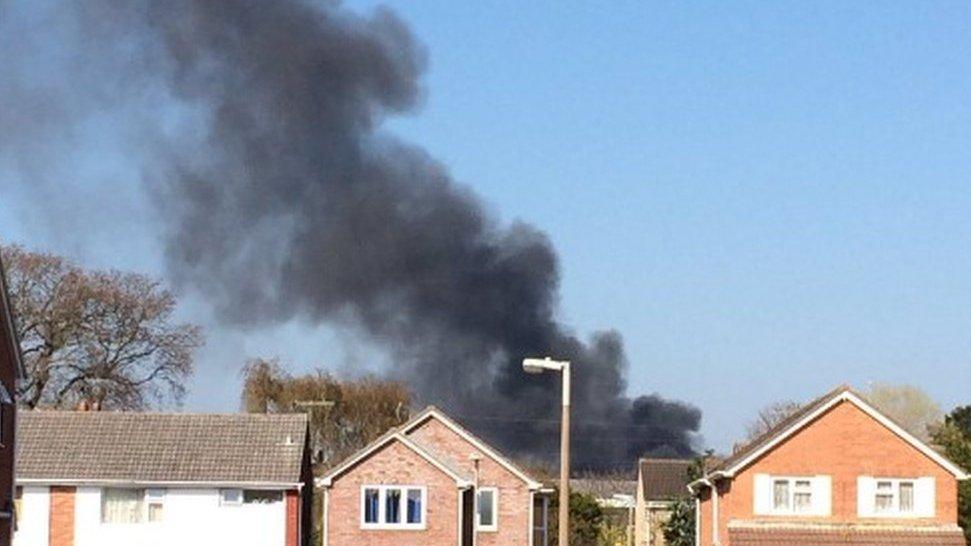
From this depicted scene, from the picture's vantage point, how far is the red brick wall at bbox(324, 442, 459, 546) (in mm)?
71188

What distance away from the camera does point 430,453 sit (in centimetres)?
7231

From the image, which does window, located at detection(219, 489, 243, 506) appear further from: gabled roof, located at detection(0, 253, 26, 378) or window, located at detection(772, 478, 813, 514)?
window, located at detection(772, 478, 813, 514)

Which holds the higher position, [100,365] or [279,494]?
[100,365]

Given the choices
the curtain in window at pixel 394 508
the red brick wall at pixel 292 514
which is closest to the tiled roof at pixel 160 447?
the red brick wall at pixel 292 514

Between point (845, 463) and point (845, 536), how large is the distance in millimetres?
2414

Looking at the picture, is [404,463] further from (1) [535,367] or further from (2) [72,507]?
(1) [535,367]

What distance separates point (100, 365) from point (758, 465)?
45.0 metres

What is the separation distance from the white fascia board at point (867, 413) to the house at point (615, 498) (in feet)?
133

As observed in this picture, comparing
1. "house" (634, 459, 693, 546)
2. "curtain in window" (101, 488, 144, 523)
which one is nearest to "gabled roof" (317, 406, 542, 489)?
"curtain in window" (101, 488, 144, 523)

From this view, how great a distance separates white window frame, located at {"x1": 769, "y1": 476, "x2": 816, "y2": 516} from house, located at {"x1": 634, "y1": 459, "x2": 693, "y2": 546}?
1794 inches

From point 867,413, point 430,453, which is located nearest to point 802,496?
point 867,413

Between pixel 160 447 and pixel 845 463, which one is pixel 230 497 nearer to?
pixel 160 447

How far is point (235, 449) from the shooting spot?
71.0 meters

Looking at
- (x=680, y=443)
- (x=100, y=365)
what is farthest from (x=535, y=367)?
(x=680, y=443)
